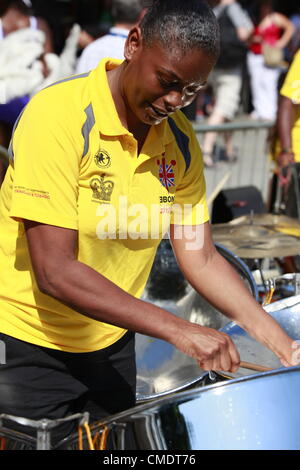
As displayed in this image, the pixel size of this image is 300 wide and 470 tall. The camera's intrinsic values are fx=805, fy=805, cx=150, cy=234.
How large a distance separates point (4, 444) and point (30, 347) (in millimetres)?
231

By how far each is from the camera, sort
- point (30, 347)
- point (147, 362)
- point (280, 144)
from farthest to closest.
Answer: point (280, 144)
point (147, 362)
point (30, 347)

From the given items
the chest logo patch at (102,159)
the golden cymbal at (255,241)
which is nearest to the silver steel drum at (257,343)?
the chest logo patch at (102,159)

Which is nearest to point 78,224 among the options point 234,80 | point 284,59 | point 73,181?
point 73,181

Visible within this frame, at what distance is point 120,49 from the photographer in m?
3.40

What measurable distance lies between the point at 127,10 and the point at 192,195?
6.42 feet

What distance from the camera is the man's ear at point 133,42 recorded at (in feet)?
4.45

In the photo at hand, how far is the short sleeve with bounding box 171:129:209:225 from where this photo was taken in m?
1.63

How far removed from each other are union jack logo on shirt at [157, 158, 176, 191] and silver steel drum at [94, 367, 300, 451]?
0.44 meters

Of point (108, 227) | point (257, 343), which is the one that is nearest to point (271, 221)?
point (257, 343)

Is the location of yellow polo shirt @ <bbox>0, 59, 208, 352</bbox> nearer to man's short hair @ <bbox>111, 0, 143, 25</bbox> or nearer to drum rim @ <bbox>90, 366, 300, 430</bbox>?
drum rim @ <bbox>90, 366, 300, 430</bbox>

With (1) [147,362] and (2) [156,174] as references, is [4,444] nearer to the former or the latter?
(2) [156,174]

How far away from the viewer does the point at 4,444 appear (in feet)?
4.38

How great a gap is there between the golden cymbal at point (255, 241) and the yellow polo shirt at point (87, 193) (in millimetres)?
1100

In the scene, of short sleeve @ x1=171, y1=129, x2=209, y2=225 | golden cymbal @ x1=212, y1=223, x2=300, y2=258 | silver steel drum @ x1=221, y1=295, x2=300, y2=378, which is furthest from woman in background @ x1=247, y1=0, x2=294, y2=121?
short sleeve @ x1=171, y1=129, x2=209, y2=225
